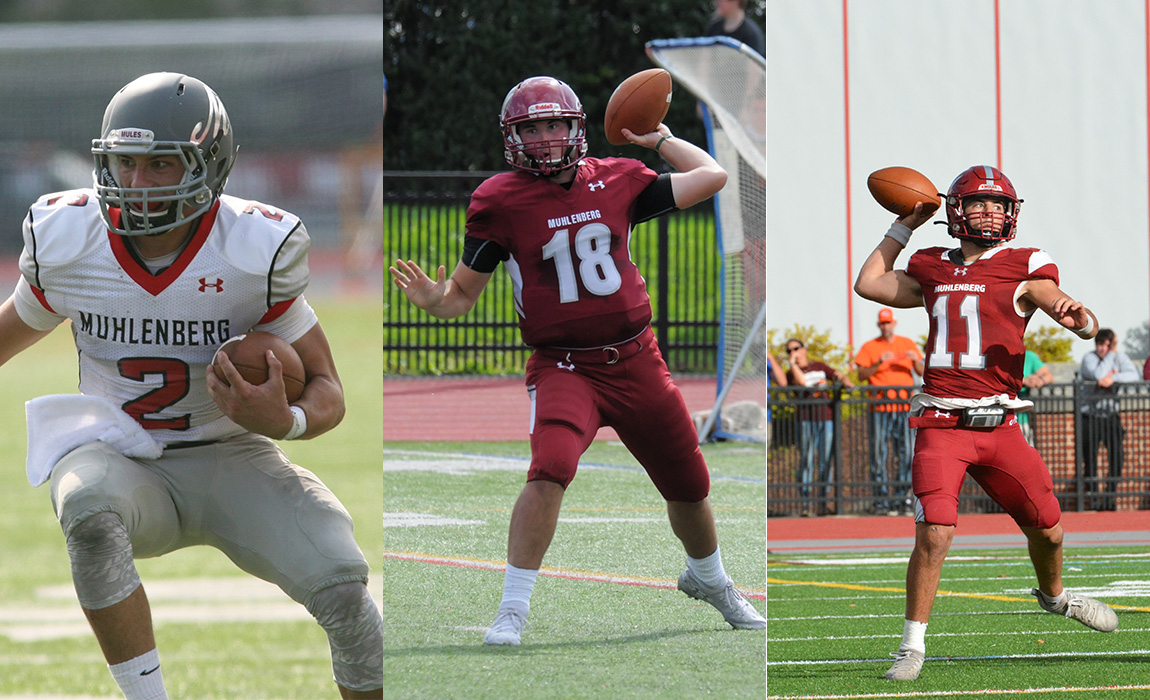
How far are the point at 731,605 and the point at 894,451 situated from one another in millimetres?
5350

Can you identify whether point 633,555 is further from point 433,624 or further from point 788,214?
point 788,214

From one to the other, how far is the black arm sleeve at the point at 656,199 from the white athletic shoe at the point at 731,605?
851 millimetres

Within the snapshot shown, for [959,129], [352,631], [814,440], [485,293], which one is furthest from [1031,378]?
[352,631]

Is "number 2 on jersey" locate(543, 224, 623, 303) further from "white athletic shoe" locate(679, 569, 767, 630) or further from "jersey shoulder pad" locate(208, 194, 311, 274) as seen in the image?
"white athletic shoe" locate(679, 569, 767, 630)

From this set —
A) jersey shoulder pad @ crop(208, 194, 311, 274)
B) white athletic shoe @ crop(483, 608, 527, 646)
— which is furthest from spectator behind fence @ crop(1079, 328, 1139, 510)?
jersey shoulder pad @ crop(208, 194, 311, 274)

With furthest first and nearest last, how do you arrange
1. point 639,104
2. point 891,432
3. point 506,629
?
point 891,432 → point 639,104 → point 506,629

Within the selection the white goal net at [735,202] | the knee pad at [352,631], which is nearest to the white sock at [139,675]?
the knee pad at [352,631]

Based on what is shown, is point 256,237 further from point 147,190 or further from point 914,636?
point 914,636

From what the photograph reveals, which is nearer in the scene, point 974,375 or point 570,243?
point 570,243

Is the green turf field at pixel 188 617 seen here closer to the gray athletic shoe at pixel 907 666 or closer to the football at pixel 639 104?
the gray athletic shoe at pixel 907 666

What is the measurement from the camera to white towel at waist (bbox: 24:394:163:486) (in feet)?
8.57

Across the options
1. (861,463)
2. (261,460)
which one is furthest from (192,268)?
(861,463)

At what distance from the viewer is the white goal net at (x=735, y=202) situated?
6.09 meters

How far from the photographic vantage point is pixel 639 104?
305 centimetres
